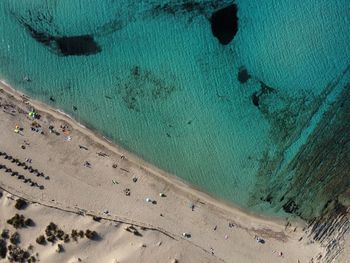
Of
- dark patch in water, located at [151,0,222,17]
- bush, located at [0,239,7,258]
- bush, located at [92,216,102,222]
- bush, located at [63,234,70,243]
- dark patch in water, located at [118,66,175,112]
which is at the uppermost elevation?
Result: dark patch in water, located at [151,0,222,17]

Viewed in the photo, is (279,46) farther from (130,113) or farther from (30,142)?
(30,142)

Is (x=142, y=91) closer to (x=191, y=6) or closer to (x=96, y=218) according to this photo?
(x=191, y=6)

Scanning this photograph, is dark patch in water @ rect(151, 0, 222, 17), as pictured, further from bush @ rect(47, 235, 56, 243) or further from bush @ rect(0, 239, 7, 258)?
bush @ rect(0, 239, 7, 258)

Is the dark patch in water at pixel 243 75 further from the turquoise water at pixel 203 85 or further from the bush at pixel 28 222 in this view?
the bush at pixel 28 222

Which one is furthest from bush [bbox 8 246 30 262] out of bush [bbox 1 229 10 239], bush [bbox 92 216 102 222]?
bush [bbox 92 216 102 222]

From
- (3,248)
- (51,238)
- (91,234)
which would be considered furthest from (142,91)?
(3,248)
